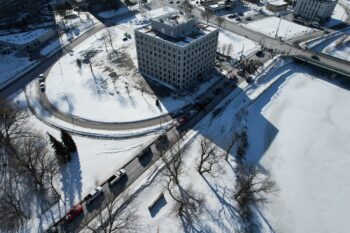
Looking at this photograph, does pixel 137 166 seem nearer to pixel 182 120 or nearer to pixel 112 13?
pixel 182 120

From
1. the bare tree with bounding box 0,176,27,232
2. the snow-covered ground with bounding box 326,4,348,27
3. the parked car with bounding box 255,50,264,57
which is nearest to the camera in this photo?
the bare tree with bounding box 0,176,27,232

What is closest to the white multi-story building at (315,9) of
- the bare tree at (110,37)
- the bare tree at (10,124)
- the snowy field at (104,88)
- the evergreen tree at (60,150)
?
the snowy field at (104,88)

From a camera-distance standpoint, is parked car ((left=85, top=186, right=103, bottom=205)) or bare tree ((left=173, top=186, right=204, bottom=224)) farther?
parked car ((left=85, top=186, right=103, bottom=205))

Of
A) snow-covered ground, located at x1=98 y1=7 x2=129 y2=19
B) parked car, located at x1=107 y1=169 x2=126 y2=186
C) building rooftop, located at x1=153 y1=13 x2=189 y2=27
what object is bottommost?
parked car, located at x1=107 y1=169 x2=126 y2=186

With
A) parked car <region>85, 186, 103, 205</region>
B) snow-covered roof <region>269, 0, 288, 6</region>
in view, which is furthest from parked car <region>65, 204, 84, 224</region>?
snow-covered roof <region>269, 0, 288, 6</region>

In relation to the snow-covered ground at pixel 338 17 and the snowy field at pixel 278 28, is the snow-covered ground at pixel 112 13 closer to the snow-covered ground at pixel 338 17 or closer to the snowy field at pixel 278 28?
the snowy field at pixel 278 28

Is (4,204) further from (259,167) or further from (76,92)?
(259,167)

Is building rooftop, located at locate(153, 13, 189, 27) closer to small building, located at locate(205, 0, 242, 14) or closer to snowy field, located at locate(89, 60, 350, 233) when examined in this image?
snowy field, located at locate(89, 60, 350, 233)
